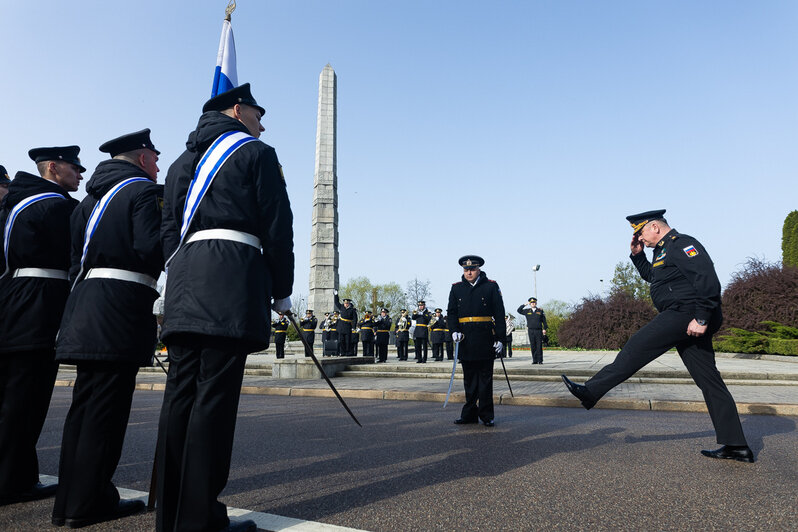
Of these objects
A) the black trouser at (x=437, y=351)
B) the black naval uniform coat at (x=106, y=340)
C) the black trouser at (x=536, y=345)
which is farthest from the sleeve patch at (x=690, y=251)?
the black trouser at (x=437, y=351)

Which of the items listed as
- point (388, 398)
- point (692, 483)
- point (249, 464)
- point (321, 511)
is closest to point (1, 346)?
point (249, 464)

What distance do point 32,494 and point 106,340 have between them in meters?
1.17

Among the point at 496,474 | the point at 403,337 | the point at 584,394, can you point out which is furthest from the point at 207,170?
→ the point at 403,337

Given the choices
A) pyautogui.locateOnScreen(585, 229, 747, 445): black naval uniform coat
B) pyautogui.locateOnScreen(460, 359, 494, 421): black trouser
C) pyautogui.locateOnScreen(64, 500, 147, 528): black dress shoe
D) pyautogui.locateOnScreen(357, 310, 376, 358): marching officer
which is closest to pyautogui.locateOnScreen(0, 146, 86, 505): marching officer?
pyautogui.locateOnScreen(64, 500, 147, 528): black dress shoe

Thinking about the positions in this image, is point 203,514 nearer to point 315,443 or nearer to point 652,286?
point 315,443

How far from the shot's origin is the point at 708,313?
14.0ft

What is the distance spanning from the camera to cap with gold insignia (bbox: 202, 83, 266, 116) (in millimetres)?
2968

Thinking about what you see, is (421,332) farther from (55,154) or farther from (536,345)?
(55,154)

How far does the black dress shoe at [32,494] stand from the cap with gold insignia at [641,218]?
4778 mm

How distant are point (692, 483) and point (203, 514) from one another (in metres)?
2.93

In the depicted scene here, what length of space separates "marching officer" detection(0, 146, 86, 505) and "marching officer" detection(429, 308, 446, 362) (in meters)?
17.4

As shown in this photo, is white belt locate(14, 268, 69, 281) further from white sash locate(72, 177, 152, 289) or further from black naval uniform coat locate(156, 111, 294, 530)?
black naval uniform coat locate(156, 111, 294, 530)

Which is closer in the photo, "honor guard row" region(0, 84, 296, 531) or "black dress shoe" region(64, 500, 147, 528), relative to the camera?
"honor guard row" region(0, 84, 296, 531)

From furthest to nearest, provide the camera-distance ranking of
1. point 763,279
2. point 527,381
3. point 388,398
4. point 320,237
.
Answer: point 320,237
point 763,279
point 527,381
point 388,398
